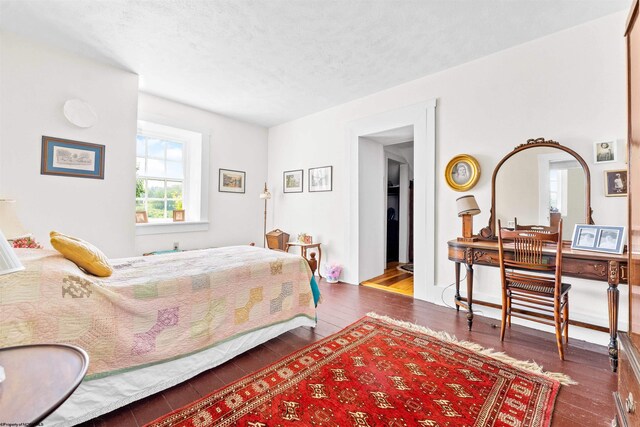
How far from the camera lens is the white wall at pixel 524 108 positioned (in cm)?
228

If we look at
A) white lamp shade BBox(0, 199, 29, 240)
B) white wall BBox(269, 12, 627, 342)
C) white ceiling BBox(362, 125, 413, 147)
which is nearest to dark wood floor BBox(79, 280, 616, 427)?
white wall BBox(269, 12, 627, 342)

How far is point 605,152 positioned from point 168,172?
5135mm

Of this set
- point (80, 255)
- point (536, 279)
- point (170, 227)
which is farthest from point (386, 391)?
point (170, 227)

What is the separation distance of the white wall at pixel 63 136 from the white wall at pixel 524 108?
2.84 m

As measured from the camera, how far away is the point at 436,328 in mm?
2578

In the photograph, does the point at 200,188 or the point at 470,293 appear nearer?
the point at 470,293

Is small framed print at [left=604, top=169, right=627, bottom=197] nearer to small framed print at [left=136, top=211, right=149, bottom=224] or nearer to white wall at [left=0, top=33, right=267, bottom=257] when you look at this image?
white wall at [left=0, top=33, right=267, bottom=257]

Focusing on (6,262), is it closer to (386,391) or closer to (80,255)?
(80,255)

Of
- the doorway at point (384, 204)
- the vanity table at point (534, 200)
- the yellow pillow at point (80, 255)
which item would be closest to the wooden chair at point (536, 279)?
the vanity table at point (534, 200)

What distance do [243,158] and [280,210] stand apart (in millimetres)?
1150

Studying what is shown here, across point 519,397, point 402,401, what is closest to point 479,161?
point 519,397

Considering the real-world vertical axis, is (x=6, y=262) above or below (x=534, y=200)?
below

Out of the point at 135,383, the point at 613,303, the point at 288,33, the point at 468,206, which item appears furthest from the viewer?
the point at 468,206

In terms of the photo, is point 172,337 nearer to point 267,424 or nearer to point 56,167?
point 267,424
